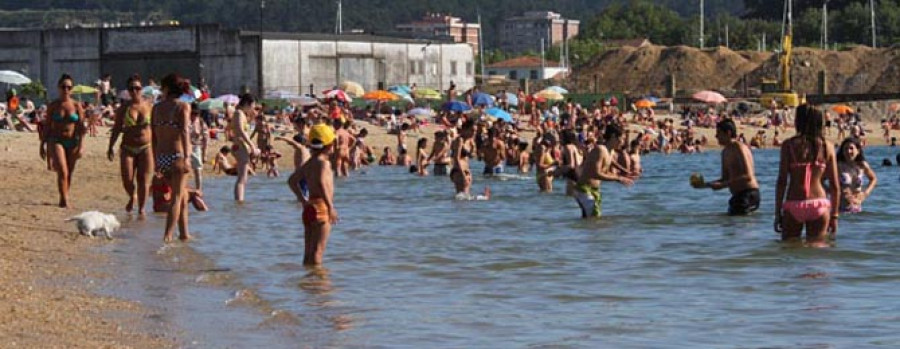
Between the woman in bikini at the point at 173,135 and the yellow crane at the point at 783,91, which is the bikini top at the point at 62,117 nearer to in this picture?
the woman in bikini at the point at 173,135

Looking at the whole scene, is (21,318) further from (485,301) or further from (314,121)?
(314,121)

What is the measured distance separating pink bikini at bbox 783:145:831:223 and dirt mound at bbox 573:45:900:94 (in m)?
75.8

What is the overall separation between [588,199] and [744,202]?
1749 mm

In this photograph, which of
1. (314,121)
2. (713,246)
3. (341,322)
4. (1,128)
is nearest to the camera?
(341,322)

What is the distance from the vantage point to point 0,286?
9.42m

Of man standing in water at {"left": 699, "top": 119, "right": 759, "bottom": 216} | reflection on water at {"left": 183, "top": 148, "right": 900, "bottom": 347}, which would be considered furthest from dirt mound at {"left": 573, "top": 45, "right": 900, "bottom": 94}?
man standing in water at {"left": 699, "top": 119, "right": 759, "bottom": 216}

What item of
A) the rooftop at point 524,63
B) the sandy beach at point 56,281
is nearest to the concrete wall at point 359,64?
the sandy beach at point 56,281

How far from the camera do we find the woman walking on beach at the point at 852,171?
50.1 feet

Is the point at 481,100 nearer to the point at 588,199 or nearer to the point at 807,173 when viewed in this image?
the point at 588,199

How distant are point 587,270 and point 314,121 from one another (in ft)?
52.6

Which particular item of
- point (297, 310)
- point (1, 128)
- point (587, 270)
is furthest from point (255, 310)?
point (1, 128)

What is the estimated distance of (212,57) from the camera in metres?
59.3

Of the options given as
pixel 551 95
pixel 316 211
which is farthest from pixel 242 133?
pixel 551 95

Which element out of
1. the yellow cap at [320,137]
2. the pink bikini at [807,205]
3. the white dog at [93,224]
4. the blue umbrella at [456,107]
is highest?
the blue umbrella at [456,107]
